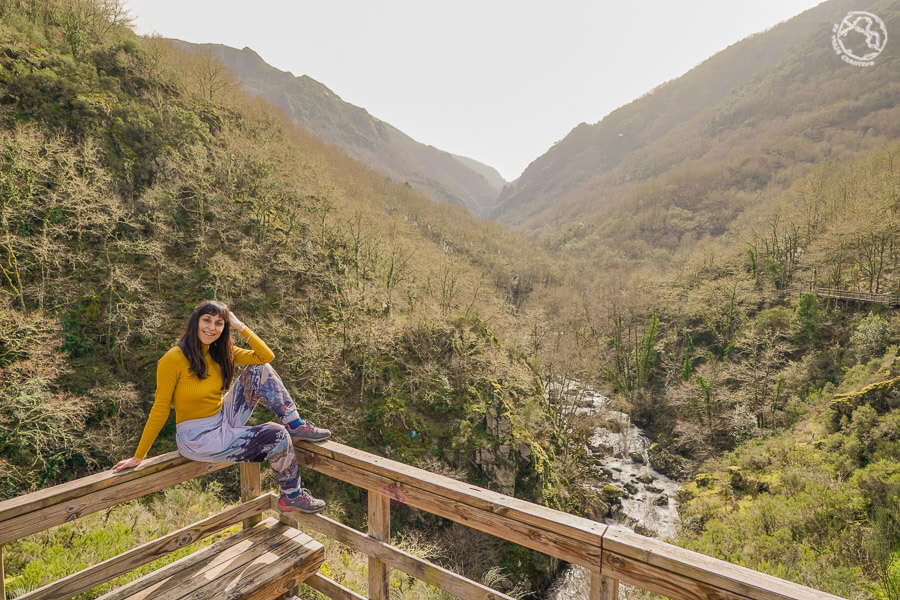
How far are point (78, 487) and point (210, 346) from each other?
101cm

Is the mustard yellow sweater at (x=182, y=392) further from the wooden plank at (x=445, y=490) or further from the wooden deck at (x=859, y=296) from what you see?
the wooden deck at (x=859, y=296)

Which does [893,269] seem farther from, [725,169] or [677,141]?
[677,141]

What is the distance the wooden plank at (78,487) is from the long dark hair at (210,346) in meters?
0.56

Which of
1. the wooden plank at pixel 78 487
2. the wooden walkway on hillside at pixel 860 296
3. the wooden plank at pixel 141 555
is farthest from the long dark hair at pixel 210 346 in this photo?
the wooden walkway on hillside at pixel 860 296

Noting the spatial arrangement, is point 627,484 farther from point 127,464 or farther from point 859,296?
point 127,464

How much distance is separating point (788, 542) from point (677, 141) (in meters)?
167

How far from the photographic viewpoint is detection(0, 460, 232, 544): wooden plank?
1831 mm

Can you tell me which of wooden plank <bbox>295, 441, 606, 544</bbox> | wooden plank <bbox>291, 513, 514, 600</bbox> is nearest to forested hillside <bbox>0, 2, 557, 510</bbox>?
wooden plank <bbox>291, 513, 514, 600</bbox>

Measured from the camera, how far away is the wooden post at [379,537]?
2.26 meters

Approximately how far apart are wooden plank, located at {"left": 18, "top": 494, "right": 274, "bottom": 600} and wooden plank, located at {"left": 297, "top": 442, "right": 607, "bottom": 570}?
0.90 metres

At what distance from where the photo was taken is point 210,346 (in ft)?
8.83

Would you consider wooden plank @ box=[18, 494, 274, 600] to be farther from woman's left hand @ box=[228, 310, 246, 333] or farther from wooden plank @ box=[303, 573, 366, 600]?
woman's left hand @ box=[228, 310, 246, 333]

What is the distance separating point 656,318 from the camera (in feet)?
116
